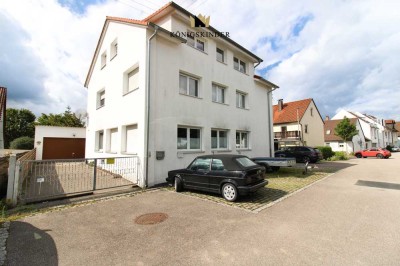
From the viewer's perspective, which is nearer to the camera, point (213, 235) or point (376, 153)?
point (213, 235)

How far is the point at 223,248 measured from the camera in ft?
12.0

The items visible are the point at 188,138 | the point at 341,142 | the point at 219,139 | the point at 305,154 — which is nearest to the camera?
the point at 188,138

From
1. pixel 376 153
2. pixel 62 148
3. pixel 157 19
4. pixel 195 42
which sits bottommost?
pixel 376 153

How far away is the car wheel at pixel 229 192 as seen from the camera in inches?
255

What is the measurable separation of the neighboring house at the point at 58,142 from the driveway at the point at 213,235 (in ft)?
53.2

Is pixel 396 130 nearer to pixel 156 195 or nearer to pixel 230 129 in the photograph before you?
pixel 230 129

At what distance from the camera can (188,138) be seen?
1088 cm

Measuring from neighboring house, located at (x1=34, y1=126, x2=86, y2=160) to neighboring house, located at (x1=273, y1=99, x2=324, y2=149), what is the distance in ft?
79.1

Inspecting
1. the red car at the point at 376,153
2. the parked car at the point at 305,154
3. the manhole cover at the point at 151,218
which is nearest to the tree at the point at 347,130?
the red car at the point at 376,153

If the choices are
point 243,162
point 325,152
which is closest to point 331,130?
point 325,152

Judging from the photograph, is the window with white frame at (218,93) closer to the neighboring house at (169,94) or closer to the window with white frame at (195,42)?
the neighboring house at (169,94)

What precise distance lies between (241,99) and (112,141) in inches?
369

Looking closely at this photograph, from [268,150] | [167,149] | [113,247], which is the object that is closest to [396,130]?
[268,150]

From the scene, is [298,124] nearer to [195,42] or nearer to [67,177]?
[195,42]
